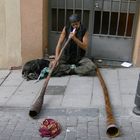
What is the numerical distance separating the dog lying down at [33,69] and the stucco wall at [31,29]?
0.48 meters

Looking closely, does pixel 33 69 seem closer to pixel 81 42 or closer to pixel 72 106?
pixel 81 42

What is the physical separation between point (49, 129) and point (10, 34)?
315 cm

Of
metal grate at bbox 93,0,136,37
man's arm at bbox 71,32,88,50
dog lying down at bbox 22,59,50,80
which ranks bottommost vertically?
dog lying down at bbox 22,59,50,80

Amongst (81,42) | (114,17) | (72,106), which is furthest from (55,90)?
(114,17)

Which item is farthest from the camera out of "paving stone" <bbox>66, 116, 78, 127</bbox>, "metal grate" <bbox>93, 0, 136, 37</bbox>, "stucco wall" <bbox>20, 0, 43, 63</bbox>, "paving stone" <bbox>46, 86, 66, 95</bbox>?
"metal grate" <bbox>93, 0, 136, 37</bbox>

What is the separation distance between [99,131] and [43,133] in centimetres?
78

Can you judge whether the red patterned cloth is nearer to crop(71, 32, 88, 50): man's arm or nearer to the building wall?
crop(71, 32, 88, 50): man's arm

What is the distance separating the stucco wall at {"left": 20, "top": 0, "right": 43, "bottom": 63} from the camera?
22.7ft

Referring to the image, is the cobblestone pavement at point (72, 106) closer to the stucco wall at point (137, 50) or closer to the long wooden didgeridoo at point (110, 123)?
the long wooden didgeridoo at point (110, 123)

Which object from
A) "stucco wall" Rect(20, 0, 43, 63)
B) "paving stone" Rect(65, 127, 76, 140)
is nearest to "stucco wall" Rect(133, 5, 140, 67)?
"stucco wall" Rect(20, 0, 43, 63)

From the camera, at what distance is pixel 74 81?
6.47m

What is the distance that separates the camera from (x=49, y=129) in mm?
4676

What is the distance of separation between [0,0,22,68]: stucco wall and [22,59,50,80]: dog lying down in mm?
661

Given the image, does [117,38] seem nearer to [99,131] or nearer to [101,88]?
[101,88]
